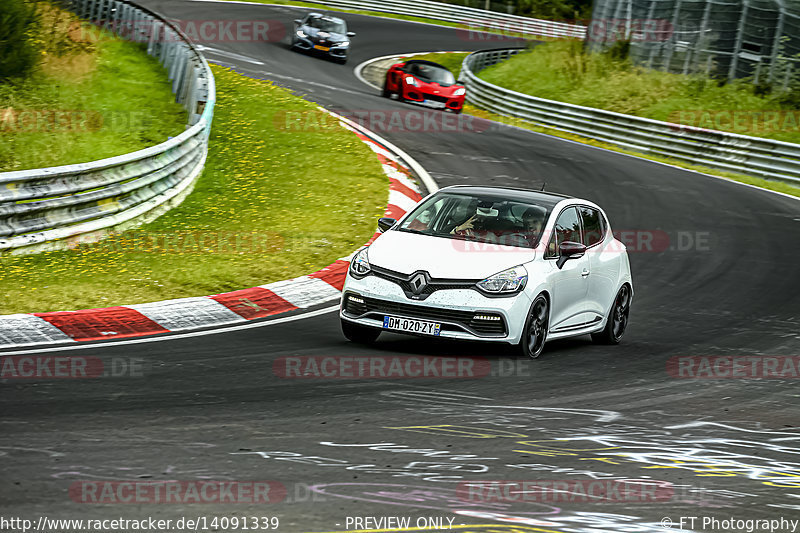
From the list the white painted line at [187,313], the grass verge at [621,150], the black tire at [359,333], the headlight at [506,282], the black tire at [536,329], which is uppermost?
the headlight at [506,282]

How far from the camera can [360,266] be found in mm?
9805

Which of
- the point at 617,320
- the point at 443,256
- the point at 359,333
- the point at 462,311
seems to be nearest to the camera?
the point at 462,311

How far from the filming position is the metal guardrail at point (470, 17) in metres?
54.4

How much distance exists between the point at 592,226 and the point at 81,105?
35.2 ft

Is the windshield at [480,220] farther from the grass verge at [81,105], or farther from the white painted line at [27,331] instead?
the grass verge at [81,105]

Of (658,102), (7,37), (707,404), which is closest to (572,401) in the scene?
(707,404)

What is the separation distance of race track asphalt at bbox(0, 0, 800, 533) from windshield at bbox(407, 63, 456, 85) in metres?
16.8

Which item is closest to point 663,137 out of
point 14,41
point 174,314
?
point 14,41

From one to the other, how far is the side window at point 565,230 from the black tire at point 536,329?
54 cm

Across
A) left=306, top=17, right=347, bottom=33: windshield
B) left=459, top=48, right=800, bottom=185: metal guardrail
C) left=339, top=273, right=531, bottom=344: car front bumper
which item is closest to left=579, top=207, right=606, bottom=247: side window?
left=339, top=273, right=531, bottom=344: car front bumper

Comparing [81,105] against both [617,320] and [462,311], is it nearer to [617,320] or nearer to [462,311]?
[617,320]

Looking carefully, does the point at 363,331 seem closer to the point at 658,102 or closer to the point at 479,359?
the point at 479,359

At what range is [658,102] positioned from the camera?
31.9 metres

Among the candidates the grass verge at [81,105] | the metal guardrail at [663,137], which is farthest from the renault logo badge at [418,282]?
the metal guardrail at [663,137]
